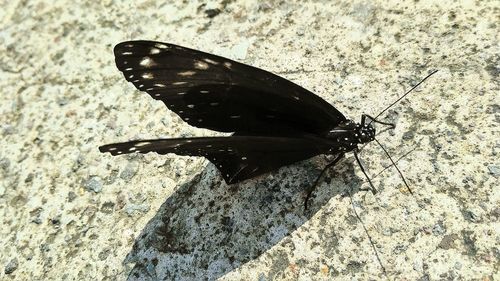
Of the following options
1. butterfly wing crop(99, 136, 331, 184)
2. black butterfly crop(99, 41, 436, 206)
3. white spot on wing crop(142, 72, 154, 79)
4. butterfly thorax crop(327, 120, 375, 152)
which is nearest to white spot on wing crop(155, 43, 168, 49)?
black butterfly crop(99, 41, 436, 206)

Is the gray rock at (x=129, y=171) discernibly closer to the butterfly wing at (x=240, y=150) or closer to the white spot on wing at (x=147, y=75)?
the butterfly wing at (x=240, y=150)

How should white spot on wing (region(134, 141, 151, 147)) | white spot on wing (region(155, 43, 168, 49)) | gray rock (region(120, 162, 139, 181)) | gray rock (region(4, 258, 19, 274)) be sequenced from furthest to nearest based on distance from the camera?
1. gray rock (region(120, 162, 139, 181))
2. gray rock (region(4, 258, 19, 274))
3. white spot on wing (region(155, 43, 168, 49))
4. white spot on wing (region(134, 141, 151, 147))

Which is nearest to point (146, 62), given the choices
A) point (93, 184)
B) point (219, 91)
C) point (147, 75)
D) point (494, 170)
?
point (147, 75)

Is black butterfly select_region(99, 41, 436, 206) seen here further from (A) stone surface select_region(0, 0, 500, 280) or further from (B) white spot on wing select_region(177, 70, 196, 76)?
(A) stone surface select_region(0, 0, 500, 280)

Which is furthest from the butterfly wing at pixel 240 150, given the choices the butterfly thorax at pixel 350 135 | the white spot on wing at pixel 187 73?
the white spot on wing at pixel 187 73

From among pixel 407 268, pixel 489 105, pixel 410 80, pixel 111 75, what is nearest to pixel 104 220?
pixel 111 75

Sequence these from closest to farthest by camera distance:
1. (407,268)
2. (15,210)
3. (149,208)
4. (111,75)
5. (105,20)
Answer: (407,268), (149,208), (15,210), (111,75), (105,20)

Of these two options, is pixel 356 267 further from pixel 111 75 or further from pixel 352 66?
pixel 111 75
